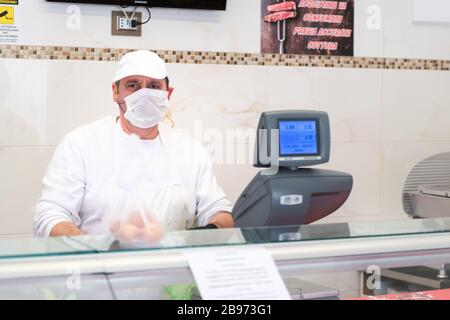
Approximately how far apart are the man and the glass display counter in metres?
1.33

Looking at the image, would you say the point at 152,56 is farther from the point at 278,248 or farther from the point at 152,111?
the point at 278,248

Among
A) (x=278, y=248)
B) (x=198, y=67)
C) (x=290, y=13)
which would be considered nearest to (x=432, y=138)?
(x=290, y=13)

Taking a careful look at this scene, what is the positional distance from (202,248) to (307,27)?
9.80 ft

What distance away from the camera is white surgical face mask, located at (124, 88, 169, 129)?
267 cm

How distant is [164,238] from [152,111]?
1.57 metres

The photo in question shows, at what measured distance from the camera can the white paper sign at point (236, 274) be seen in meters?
0.97

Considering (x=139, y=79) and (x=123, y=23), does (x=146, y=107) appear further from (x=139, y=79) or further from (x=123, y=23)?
(x=123, y=23)

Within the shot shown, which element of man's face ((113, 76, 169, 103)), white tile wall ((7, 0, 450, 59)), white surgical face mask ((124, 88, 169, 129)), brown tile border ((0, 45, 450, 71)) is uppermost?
white tile wall ((7, 0, 450, 59))

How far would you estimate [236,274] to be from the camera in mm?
1013

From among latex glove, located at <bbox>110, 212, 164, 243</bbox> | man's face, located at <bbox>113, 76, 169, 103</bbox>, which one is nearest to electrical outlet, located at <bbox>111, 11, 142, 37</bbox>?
man's face, located at <bbox>113, 76, 169, 103</bbox>

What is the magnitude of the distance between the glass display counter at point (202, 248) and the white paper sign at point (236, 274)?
0.09 feet

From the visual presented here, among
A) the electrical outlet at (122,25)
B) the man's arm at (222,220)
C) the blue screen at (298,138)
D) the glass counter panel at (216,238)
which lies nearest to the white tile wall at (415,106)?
the electrical outlet at (122,25)

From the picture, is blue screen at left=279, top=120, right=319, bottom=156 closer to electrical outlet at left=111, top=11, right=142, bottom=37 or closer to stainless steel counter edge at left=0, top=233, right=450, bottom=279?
stainless steel counter edge at left=0, top=233, right=450, bottom=279

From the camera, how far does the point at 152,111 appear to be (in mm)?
2697
